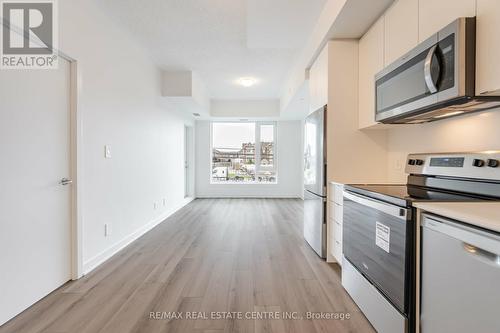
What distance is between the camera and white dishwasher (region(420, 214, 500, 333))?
0.91m

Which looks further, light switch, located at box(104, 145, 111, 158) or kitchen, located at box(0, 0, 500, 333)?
light switch, located at box(104, 145, 111, 158)

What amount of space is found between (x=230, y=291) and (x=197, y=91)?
3910 millimetres

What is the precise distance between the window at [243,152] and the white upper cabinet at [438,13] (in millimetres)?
5900

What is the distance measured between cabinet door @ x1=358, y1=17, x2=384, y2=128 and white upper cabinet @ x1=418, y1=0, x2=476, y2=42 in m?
0.57

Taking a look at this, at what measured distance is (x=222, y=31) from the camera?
10.6 ft

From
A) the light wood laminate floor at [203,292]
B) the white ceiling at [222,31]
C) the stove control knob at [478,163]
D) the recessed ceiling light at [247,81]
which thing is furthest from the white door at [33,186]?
the recessed ceiling light at [247,81]

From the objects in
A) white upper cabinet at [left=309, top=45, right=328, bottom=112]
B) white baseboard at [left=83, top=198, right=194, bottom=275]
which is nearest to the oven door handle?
white upper cabinet at [left=309, top=45, right=328, bottom=112]

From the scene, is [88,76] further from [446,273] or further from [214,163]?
[214,163]

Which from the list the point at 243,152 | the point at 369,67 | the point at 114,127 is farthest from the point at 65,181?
the point at 243,152

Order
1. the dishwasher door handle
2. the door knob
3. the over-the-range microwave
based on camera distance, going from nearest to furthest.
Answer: the dishwasher door handle, the over-the-range microwave, the door knob

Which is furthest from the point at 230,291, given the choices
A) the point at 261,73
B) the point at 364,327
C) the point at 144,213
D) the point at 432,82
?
the point at 261,73

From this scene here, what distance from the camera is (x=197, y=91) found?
16.4 ft

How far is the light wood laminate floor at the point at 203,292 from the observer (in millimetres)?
1736

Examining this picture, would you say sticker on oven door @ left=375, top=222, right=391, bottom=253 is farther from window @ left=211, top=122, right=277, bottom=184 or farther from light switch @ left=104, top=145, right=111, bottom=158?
window @ left=211, top=122, right=277, bottom=184
